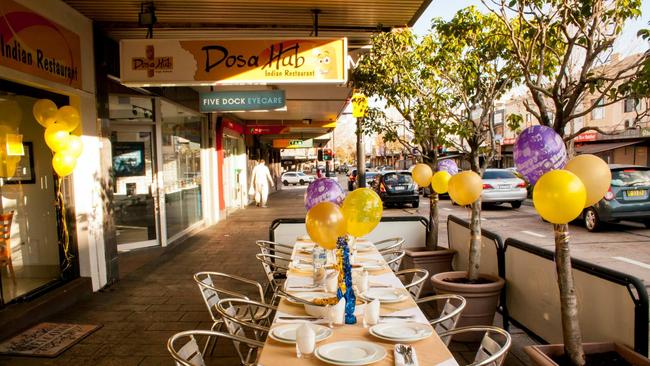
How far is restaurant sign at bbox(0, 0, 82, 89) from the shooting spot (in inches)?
183

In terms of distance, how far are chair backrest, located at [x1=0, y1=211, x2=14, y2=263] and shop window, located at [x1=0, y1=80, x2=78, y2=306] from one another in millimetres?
25

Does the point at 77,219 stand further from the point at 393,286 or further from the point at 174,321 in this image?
the point at 393,286

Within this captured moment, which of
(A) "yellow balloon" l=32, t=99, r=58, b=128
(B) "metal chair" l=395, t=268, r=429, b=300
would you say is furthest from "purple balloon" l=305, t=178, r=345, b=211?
(A) "yellow balloon" l=32, t=99, r=58, b=128

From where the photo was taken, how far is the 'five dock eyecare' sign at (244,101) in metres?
7.63

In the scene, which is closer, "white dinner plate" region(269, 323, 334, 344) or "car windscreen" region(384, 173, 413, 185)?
"white dinner plate" region(269, 323, 334, 344)

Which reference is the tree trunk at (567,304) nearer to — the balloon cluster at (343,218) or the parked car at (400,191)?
the balloon cluster at (343,218)

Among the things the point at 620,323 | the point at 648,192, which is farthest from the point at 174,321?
the point at 648,192

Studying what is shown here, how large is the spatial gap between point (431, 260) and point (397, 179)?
12.2m

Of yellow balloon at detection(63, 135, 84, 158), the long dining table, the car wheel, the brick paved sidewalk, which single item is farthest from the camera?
the car wheel

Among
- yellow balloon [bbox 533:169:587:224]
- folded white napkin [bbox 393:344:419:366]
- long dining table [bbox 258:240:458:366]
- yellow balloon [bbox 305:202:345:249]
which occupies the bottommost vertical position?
Result: long dining table [bbox 258:240:458:366]

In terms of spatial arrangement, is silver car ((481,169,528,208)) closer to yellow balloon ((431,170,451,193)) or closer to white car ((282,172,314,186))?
yellow balloon ((431,170,451,193))

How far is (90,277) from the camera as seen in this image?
6.35m

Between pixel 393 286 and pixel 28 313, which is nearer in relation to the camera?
pixel 393 286

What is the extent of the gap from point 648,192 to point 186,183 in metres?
10.9
